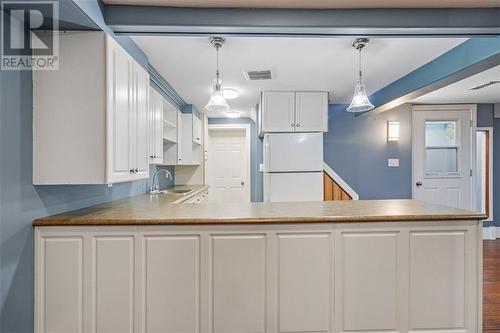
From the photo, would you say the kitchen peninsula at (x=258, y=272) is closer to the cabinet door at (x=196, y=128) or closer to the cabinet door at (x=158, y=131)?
the cabinet door at (x=158, y=131)

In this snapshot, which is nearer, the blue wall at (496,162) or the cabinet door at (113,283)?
the cabinet door at (113,283)

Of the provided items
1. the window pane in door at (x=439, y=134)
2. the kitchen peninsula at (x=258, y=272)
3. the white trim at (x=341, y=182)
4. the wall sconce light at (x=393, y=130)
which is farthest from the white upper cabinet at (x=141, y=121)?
the window pane in door at (x=439, y=134)

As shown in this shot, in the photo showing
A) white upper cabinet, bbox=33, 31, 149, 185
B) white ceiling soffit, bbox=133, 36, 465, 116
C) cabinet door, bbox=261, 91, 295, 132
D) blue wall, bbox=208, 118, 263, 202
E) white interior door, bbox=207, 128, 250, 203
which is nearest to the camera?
white upper cabinet, bbox=33, 31, 149, 185

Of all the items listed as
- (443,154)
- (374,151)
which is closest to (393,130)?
(374,151)

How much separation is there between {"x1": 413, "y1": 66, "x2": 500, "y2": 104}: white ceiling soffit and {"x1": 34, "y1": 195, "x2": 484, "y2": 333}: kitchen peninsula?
7.73ft

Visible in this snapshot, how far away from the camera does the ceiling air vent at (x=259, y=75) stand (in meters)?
3.12

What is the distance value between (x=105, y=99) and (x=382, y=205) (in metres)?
2.12

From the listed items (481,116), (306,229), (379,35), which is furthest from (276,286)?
(481,116)

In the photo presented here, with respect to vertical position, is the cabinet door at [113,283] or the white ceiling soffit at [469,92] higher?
the white ceiling soffit at [469,92]

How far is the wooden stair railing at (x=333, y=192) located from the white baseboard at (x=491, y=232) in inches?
96.0

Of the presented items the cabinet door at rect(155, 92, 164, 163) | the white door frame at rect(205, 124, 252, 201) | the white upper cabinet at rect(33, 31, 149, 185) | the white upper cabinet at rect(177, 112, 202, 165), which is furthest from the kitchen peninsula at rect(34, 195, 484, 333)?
the white door frame at rect(205, 124, 252, 201)

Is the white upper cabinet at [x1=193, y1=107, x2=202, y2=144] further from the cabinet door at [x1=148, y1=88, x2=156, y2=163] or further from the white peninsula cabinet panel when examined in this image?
the white peninsula cabinet panel

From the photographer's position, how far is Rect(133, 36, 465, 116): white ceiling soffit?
2418 mm

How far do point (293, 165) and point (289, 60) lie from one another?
5.12 ft
